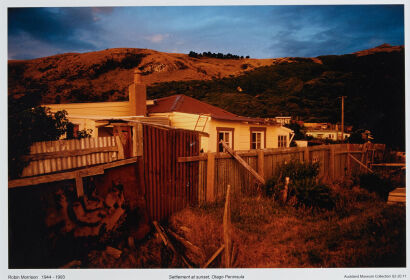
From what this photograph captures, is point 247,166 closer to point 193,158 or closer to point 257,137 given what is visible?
point 193,158

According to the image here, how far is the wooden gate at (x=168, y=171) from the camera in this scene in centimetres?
424

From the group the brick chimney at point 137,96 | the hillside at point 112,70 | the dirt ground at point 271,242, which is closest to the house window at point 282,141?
the brick chimney at point 137,96

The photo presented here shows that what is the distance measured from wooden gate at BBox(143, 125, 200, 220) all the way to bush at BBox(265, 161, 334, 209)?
2.13 m

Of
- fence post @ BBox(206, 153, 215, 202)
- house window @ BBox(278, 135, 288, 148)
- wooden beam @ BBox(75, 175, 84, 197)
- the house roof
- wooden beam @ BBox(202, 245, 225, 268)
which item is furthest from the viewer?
house window @ BBox(278, 135, 288, 148)

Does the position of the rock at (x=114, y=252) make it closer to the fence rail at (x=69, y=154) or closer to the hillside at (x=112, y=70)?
the fence rail at (x=69, y=154)

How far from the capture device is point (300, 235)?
421 cm

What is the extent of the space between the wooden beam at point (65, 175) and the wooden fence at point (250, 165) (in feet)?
5.21

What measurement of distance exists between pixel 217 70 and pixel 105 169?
34962 millimetres

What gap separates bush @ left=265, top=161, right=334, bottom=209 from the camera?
5.36 metres

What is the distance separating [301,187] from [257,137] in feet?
21.9

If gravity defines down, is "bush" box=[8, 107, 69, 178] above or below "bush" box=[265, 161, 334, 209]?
above

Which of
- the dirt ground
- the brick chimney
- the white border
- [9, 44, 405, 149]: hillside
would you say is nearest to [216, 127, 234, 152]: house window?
the brick chimney

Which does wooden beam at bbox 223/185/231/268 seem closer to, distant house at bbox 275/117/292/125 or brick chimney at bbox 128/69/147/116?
brick chimney at bbox 128/69/147/116
